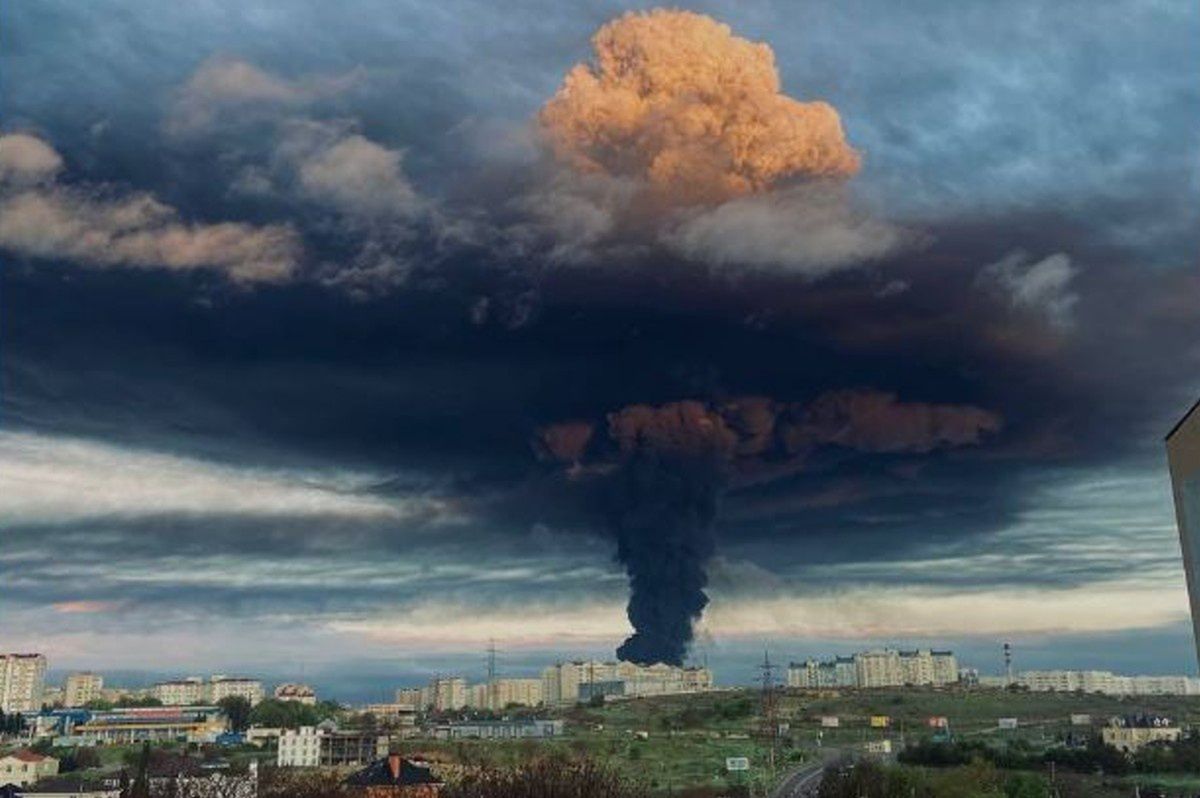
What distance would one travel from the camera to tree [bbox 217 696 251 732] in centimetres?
16762

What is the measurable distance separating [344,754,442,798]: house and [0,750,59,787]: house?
36.5 meters

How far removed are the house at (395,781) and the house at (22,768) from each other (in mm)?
36490

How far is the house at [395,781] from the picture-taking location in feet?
221

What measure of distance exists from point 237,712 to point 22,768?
262 ft

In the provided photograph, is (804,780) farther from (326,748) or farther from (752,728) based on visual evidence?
(326,748)

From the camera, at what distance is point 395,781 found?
231ft

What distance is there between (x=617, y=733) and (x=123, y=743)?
6600 centimetres

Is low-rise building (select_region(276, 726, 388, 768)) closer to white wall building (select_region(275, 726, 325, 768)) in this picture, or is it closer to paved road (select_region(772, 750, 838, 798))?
white wall building (select_region(275, 726, 325, 768))

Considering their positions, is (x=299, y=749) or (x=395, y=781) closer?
(x=395, y=781)

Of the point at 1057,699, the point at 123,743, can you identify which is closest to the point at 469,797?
the point at 123,743

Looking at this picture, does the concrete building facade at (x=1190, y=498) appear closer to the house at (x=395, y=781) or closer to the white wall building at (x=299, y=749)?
the house at (x=395, y=781)

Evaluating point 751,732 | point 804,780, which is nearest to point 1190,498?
point 804,780

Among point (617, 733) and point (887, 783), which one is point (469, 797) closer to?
point (887, 783)

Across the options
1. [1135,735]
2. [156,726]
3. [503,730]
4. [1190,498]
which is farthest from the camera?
[156,726]
